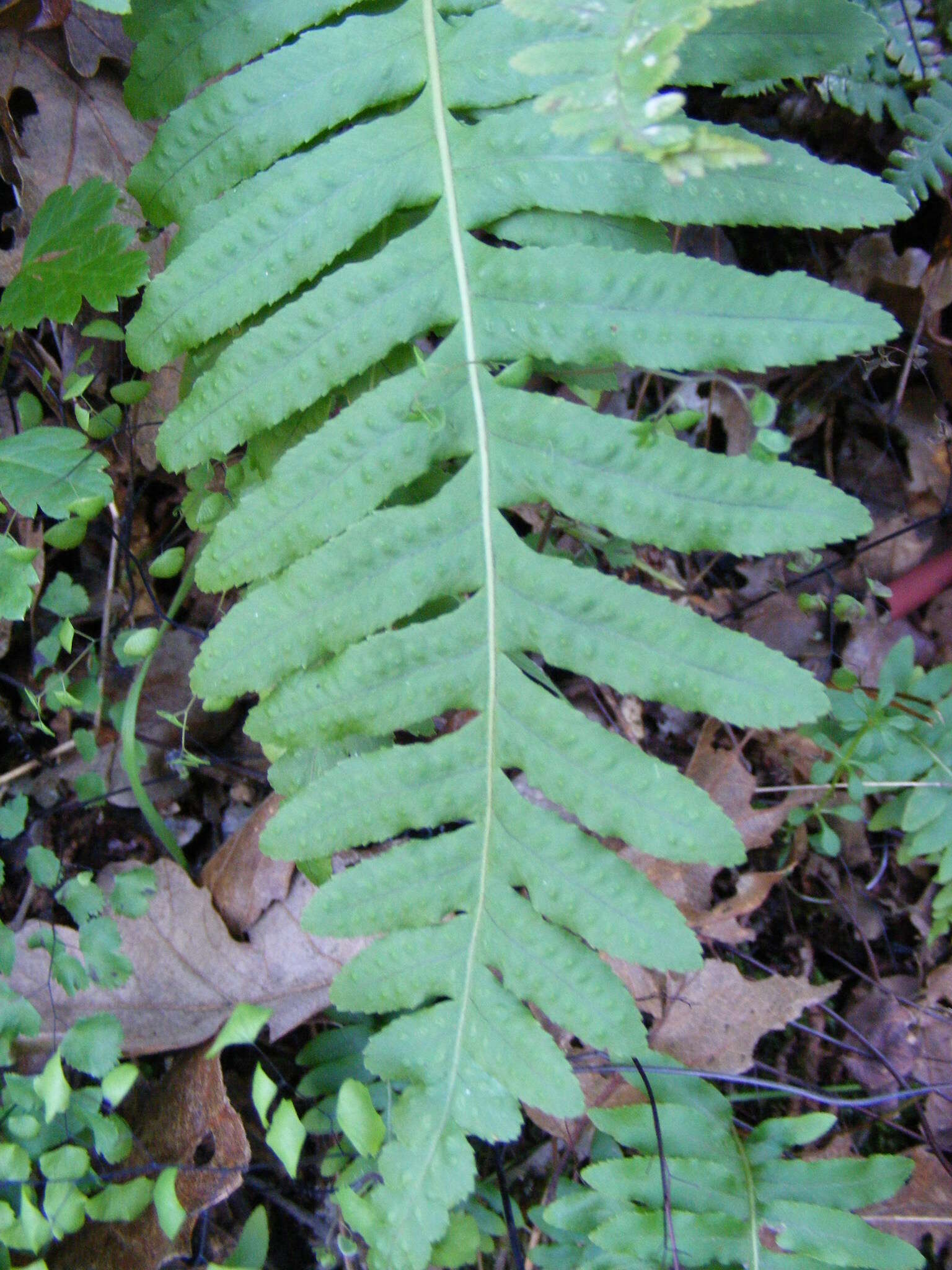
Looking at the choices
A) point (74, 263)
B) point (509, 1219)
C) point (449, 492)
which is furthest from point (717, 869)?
point (74, 263)

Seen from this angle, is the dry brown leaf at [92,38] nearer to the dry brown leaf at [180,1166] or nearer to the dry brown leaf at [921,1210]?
the dry brown leaf at [180,1166]

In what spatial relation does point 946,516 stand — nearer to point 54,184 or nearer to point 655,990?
point 655,990

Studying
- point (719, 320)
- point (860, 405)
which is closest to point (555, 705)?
point (719, 320)

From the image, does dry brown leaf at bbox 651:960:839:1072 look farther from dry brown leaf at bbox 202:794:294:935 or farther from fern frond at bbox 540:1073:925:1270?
dry brown leaf at bbox 202:794:294:935

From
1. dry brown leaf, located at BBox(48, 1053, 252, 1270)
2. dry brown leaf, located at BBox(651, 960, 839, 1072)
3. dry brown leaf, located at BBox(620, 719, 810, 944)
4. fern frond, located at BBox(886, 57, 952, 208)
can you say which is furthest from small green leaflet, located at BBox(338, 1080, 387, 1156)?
fern frond, located at BBox(886, 57, 952, 208)

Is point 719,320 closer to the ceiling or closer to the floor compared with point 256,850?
closer to the ceiling
